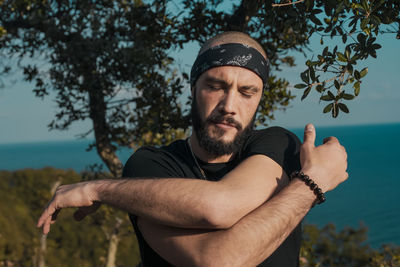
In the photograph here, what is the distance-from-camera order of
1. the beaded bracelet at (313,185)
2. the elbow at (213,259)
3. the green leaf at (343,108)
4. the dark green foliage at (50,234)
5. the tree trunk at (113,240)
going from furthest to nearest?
the dark green foliage at (50,234)
the tree trunk at (113,240)
the green leaf at (343,108)
the beaded bracelet at (313,185)
the elbow at (213,259)

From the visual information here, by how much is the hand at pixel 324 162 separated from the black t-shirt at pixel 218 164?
19 cm

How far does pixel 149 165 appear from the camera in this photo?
9.59ft

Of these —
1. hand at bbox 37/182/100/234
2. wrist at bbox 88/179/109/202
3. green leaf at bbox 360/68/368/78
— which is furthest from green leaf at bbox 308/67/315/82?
hand at bbox 37/182/100/234

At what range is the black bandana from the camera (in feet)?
10.3

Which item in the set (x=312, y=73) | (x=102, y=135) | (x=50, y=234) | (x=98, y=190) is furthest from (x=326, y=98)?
(x=50, y=234)

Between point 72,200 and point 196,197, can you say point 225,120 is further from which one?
point 72,200

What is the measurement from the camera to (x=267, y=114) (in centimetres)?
666

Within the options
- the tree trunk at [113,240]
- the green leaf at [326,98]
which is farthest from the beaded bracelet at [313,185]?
the tree trunk at [113,240]

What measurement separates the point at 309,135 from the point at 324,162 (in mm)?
256

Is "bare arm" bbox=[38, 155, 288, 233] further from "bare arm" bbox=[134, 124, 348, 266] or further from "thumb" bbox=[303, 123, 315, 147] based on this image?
"thumb" bbox=[303, 123, 315, 147]

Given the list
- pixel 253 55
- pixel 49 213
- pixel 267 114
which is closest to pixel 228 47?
pixel 253 55

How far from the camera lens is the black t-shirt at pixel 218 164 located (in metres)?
2.85

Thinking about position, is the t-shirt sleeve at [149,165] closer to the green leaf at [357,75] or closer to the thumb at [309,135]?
the thumb at [309,135]

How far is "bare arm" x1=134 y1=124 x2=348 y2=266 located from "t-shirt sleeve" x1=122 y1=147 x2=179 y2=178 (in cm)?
36
